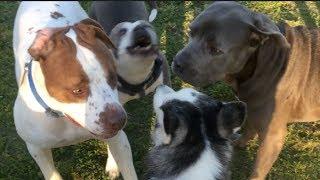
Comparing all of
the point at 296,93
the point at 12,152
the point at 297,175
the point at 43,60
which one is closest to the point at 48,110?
the point at 43,60

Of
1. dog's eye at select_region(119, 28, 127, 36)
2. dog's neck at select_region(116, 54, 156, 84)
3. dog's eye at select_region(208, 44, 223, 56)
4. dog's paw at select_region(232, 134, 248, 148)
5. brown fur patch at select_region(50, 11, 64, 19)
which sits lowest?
dog's paw at select_region(232, 134, 248, 148)

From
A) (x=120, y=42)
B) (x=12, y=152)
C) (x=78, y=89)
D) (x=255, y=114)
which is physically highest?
(x=78, y=89)

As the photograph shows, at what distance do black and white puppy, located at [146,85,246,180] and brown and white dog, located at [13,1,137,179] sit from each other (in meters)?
0.35

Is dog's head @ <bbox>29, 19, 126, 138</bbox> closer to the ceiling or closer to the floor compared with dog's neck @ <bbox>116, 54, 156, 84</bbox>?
closer to the ceiling

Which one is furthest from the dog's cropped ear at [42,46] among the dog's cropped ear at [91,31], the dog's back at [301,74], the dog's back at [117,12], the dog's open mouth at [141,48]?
the dog's back at [301,74]

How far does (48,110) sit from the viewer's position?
358 cm

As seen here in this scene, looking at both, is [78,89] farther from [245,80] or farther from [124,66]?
[245,80]

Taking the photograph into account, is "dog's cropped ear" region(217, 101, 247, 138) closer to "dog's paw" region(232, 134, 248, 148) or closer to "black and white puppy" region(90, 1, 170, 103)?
"black and white puppy" region(90, 1, 170, 103)

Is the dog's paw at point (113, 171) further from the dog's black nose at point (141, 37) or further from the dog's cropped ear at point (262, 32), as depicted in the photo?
the dog's cropped ear at point (262, 32)

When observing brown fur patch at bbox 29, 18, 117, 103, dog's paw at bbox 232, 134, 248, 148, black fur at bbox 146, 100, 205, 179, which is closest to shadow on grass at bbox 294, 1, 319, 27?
dog's paw at bbox 232, 134, 248, 148

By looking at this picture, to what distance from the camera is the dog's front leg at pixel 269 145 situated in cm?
405

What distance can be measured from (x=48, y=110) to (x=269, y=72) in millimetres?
1730

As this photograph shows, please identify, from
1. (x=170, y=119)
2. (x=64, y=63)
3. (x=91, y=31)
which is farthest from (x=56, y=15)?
(x=170, y=119)

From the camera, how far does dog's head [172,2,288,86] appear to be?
3.75 metres
